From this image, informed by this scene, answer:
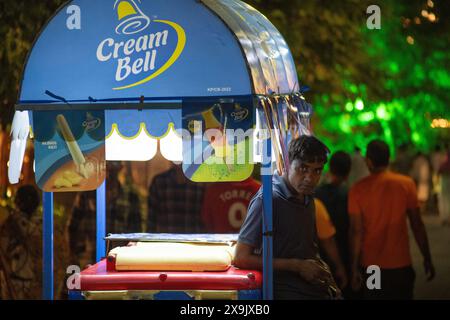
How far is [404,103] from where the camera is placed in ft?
91.1

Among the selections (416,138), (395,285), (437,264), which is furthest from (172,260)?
(416,138)

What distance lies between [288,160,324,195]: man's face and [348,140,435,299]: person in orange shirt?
2596 mm

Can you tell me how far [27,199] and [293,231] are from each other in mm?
3972

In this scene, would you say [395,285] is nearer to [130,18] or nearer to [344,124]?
[130,18]

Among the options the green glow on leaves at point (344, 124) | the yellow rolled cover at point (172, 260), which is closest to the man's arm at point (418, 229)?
the yellow rolled cover at point (172, 260)

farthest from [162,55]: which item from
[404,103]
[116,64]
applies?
[404,103]

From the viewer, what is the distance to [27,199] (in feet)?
32.0

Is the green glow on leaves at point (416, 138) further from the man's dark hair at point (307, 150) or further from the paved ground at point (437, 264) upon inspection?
the man's dark hair at point (307, 150)

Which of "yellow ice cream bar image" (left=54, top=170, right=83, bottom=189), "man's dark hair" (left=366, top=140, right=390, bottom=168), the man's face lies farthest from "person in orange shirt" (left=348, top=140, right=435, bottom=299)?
"yellow ice cream bar image" (left=54, top=170, right=83, bottom=189)

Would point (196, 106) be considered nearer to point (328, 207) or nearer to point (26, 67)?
point (26, 67)

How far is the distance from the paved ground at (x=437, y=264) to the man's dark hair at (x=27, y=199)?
18.3 feet

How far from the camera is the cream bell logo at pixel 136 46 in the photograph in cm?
660

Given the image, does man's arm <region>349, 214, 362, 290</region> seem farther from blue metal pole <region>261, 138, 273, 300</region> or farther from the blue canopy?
blue metal pole <region>261, 138, 273, 300</region>
